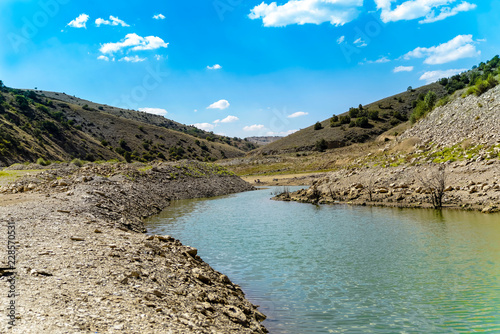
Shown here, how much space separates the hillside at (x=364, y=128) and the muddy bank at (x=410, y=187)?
6474 centimetres

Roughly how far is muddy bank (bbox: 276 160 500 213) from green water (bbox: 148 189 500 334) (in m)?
2.26

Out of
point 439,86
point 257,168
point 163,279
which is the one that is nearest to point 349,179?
point 163,279

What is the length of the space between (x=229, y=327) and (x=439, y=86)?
450 ft

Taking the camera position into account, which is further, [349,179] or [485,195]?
[349,179]

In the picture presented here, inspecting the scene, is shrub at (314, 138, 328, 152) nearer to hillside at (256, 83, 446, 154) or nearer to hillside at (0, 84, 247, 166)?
→ hillside at (256, 83, 446, 154)

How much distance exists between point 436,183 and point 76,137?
96.9m

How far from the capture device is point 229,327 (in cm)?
714

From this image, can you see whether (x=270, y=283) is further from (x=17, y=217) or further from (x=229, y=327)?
(x=17, y=217)

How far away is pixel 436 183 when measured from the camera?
2666cm

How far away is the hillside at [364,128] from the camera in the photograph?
3961 inches

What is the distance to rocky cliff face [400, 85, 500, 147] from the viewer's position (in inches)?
1166

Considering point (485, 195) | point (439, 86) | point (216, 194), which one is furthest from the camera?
point (439, 86)

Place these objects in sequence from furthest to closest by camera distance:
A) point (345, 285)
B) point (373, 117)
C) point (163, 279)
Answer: point (373, 117), point (345, 285), point (163, 279)

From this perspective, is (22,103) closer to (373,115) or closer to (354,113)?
(354,113)
